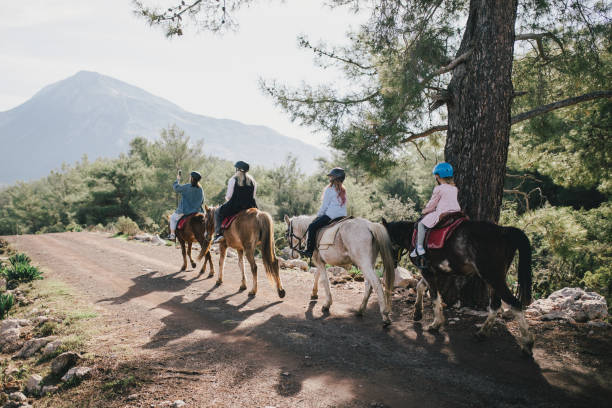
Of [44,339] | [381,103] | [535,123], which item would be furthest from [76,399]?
[535,123]

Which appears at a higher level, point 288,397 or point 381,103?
point 381,103

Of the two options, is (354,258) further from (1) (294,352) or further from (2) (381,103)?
(2) (381,103)

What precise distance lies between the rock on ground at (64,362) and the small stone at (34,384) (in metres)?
0.16

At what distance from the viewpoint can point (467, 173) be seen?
602 cm

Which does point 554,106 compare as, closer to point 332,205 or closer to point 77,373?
point 332,205

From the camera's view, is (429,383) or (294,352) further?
(294,352)

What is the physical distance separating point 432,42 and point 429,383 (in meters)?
6.36

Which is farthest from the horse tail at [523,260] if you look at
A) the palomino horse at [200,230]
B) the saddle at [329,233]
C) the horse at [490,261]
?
the palomino horse at [200,230]

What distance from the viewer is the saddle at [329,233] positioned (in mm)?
5820

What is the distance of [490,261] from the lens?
4.37 m

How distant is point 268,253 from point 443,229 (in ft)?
11.2

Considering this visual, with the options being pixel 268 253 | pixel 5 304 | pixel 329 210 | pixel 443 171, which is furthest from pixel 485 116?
pixel 5 304

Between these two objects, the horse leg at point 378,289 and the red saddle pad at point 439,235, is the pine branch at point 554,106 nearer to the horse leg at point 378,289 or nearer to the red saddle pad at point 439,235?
the red saddle pad at point 439,235

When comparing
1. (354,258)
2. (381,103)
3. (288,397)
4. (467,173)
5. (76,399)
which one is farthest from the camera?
(381,103)
